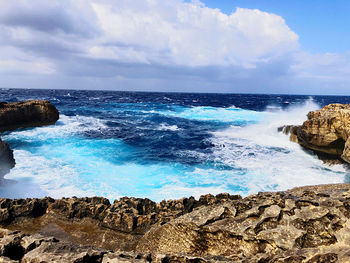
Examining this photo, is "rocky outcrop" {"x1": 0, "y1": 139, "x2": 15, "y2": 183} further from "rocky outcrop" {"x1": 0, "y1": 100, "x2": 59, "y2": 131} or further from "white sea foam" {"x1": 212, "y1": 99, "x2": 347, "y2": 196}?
"rocky outcrop" {"x1": 0, "y1": 100, "x2": 59, "y2": 131}

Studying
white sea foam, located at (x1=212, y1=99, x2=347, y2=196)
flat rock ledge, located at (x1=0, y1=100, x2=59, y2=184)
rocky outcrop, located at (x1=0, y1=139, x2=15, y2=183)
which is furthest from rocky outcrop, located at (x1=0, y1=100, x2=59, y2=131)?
white sea foam, located at (x1=212, y1=99, x2=347, y2=196)

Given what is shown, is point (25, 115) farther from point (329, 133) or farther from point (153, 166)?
point (329, 133)

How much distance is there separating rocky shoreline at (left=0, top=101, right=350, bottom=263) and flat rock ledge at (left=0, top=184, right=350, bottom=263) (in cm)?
1

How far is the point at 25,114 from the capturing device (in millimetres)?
22297

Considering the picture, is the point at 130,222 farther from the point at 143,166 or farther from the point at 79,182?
the point at 143,166

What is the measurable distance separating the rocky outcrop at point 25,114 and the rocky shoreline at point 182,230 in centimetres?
1869

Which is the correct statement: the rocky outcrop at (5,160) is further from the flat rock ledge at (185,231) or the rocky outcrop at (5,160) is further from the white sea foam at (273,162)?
the white sea foam at (273,162)

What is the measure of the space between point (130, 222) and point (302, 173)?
10.5 m

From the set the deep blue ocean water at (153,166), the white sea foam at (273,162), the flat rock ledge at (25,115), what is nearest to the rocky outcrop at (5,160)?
the deep blue ocean water at (153,166)

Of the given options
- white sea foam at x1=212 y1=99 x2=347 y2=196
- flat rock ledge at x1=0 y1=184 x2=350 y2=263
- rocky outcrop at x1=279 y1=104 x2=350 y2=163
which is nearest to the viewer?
flat rock ledge at x1=0 y1=184 x2=350 y2=263

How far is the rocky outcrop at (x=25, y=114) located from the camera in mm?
20630

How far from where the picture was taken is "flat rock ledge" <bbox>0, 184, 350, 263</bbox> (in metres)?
3.02

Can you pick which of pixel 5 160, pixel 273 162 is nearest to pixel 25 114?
pixel 5 160

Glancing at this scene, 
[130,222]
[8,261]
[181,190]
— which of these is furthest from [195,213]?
[181,190]
